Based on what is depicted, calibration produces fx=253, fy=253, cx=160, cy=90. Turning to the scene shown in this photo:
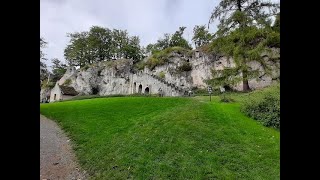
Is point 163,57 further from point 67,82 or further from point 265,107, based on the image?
point 265,107

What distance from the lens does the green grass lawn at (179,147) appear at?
741 cm

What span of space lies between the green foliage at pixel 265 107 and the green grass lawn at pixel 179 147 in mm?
605

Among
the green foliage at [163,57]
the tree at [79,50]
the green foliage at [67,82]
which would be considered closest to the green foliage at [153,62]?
the green foliage at [163,57]

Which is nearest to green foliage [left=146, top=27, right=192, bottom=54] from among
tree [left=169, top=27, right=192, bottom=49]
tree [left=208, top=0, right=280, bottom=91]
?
tree [left=169, top=27, right=192, bottom=49]

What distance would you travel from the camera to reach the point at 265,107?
1373cm

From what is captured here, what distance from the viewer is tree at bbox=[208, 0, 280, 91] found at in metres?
22.1

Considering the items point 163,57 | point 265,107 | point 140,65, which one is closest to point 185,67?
point 163,57

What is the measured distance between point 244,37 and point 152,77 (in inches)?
751

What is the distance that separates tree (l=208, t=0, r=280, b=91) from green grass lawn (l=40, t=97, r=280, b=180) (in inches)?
343

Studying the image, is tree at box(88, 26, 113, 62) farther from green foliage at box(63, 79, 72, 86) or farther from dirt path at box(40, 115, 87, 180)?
dirt path at box(40, 115, 87, 180)

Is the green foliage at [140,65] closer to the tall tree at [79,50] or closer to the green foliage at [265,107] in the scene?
the tall tree at [79,50]
